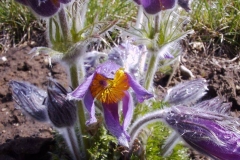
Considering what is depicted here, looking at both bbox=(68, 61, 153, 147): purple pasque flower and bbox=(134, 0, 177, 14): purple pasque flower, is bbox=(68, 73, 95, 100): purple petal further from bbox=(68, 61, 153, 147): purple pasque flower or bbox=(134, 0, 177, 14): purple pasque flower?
bbox=(134, 0, 177, 14): purple pasque flower

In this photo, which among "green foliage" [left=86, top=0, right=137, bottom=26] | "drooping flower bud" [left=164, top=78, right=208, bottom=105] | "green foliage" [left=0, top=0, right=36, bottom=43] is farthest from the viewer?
"green foliage" [left=0, top=0, right=36, bottom=43]

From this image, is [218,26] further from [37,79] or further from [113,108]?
[113,108]

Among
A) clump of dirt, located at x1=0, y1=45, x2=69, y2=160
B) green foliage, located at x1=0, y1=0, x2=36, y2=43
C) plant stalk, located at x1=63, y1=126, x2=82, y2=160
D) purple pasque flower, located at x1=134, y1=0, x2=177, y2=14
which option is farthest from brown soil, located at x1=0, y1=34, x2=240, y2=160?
purple pasque flower, located at x1=134, y1=0, x2=177, y2=14

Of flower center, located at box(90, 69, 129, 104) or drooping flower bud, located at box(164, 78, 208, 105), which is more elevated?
flower center, located at box(90, 69, 129, 104)

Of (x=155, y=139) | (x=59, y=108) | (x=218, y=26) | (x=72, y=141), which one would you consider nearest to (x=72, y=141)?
(x=72, y=141)

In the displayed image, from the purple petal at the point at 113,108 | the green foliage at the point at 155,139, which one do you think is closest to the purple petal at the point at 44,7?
the purple petal at the point at 113,108

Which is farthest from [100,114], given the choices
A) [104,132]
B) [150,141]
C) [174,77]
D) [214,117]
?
[174,77]

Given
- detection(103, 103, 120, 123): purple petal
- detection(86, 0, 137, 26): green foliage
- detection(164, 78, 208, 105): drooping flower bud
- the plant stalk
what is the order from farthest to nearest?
detection(86, 0, 137, 26): green foliage, detection(164, 78, 208, 105): drooping flower bud, the plant stalk, detection(103, 103, 120, 123): purple petal

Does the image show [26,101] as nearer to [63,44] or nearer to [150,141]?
[63,44]
